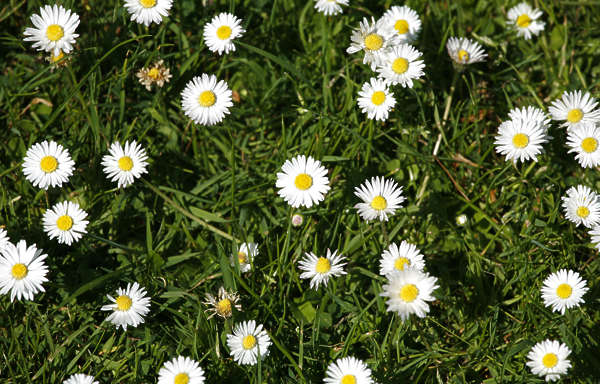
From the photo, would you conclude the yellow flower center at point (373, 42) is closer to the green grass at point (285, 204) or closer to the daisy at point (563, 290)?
the green grass at point (285, 204)

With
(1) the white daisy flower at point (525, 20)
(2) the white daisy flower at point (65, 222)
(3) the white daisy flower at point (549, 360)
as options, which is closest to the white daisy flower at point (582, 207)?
(3) the white daisy flower at point (549, 360)

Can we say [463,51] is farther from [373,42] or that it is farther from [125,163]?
[125,163]

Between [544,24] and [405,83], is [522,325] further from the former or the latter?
[544,24]

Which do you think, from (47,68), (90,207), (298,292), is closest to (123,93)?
(47,68)

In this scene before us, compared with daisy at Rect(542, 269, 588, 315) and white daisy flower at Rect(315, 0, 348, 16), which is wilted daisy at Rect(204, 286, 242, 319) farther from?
white daisy flower at Rect(315, 0, 348, 16)

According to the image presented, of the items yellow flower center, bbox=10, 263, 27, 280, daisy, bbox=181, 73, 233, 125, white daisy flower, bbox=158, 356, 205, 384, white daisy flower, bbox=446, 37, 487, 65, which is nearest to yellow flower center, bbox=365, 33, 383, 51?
white daisy flower, bbox=446, 37, 487, 65

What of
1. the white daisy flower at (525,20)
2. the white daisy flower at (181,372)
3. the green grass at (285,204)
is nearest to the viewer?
the white daisy flower at (181,372)

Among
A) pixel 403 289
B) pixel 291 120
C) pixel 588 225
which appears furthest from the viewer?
pixel 291 120
